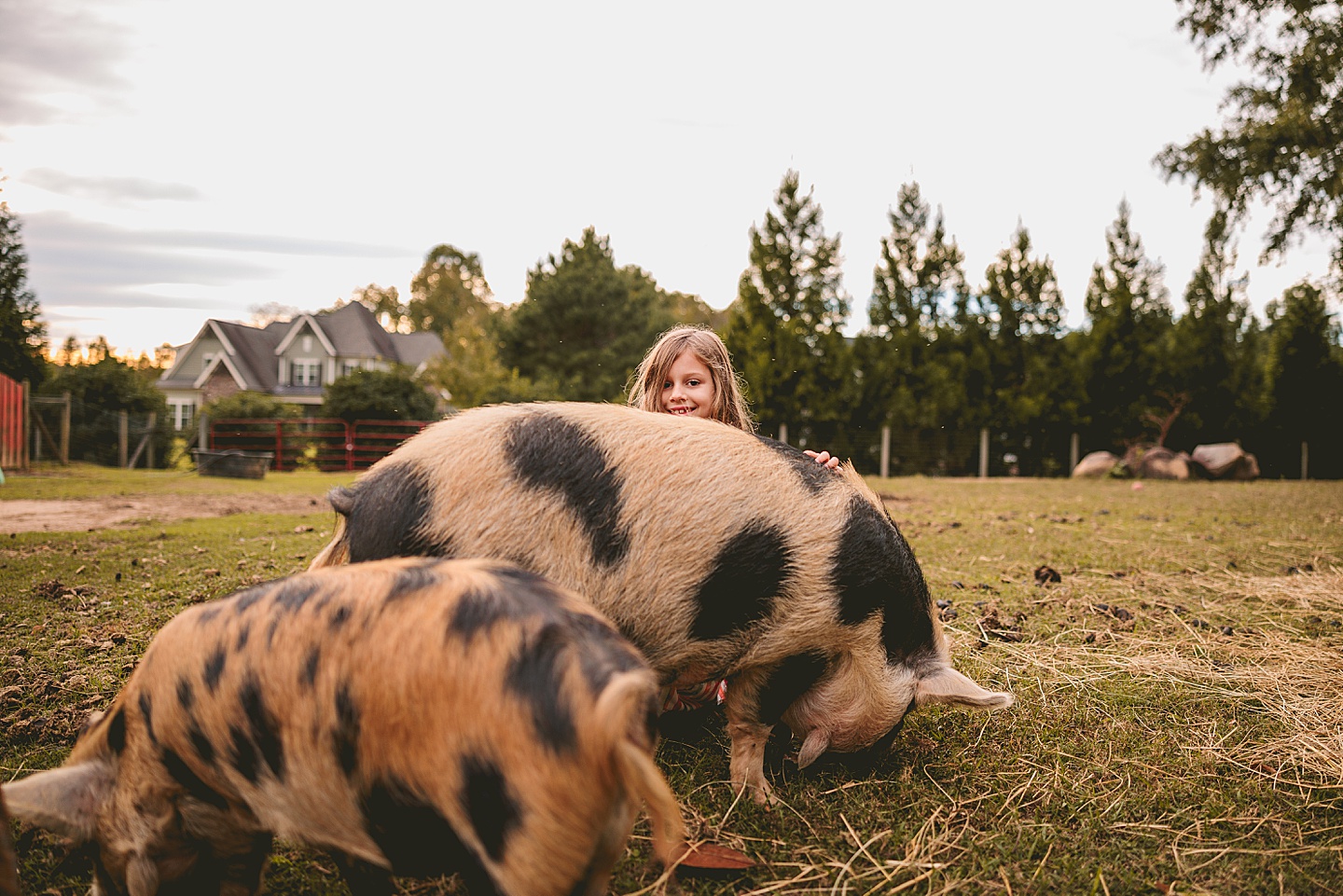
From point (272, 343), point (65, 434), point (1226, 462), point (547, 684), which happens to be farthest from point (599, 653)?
point (272, 343)

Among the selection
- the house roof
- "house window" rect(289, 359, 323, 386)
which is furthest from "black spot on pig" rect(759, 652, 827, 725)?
"house window" rect(289, 359, 323, 386)

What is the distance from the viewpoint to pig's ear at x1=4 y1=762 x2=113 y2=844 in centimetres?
168

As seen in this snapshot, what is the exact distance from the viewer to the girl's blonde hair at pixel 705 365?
3.98m

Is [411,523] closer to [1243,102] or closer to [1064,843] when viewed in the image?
[1064,843]

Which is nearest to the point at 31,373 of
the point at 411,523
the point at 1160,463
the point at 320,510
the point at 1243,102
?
the point at 320,510

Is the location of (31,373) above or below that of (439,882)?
above

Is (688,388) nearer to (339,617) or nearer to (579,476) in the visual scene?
(579,476)

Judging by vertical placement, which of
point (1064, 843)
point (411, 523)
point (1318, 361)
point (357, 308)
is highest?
point (357, 308)

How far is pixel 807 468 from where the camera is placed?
8.73 feet

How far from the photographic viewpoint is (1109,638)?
4492mm

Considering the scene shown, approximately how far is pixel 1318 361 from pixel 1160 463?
721 cm

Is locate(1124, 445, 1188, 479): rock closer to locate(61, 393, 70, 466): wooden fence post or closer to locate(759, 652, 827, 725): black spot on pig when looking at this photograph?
locate(759, 652, 827, 725): black spot on pig

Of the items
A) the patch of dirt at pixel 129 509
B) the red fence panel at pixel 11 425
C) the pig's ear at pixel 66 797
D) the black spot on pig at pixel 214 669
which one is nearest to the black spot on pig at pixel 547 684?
the black spot on pig at pixel 214 669

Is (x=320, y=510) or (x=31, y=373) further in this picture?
(x=31, y=373)
